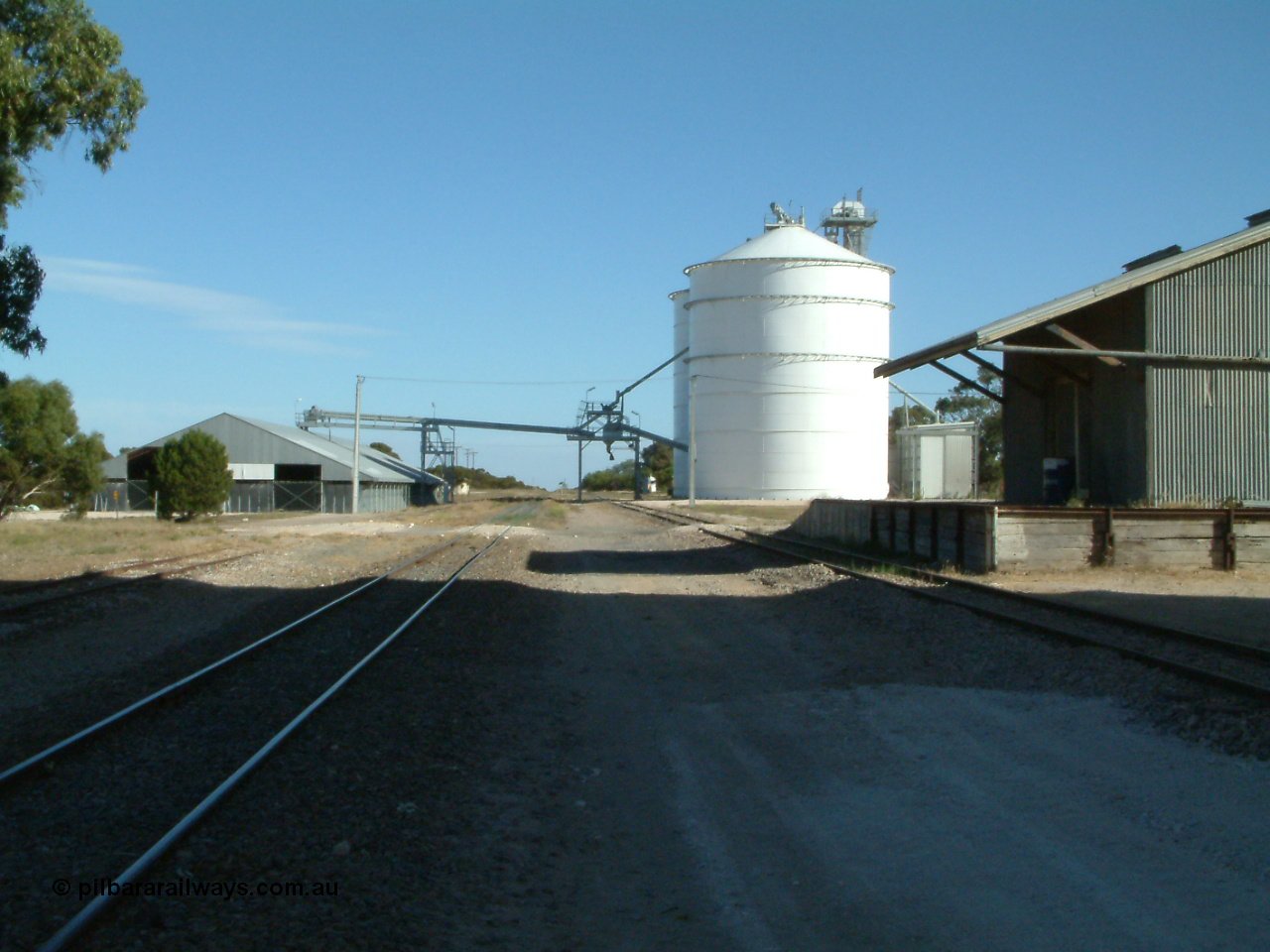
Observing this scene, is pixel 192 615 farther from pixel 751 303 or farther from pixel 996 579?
pixel 751 303

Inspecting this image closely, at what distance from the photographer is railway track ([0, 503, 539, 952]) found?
5230 millimetres

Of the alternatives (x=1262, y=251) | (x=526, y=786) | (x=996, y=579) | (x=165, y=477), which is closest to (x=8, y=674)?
(x=526, y=786)

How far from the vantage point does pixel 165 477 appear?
166 feet

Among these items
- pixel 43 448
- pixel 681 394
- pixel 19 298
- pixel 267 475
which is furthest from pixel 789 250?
pixel 19 298

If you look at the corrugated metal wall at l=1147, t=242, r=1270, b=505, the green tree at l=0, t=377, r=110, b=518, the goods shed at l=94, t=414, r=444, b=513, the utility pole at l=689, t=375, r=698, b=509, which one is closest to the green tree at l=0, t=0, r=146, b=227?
the corrugated metal wall at l=1147, t=242, r=1270, b=505

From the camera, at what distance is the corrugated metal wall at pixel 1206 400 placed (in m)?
20.0

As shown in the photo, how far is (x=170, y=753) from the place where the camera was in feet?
23.3

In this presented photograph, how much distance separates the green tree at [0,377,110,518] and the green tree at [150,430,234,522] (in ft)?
29.3

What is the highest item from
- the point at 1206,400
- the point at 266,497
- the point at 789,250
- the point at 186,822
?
the point at 789,250

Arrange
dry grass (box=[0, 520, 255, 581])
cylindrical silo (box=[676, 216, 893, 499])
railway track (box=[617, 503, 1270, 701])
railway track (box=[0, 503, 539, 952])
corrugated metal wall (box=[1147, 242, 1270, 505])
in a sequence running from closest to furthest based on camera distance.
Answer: railway track (box=[0, 503, 539, 952]) → railway track (box=[617, 503, 1270, 701]) → corrugated metal wall (box=[1147, 242, 1270, 505]) → dry grass (box=[0, 520, 255, 581]) → cylindrical silo (box=[676, 216, 893, 499])

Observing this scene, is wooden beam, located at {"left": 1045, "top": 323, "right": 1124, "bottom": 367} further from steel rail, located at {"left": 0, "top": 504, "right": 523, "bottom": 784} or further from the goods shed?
the goods shed

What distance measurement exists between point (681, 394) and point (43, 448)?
1438 inches

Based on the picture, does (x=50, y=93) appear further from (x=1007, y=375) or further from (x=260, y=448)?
(x=260, y=448)

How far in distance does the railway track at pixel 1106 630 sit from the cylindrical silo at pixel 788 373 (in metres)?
41.7
